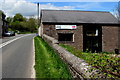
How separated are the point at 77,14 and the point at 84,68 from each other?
26.8 meters

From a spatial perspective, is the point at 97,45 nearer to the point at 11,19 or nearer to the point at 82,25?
the point at 82,25

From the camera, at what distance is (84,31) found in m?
26.6

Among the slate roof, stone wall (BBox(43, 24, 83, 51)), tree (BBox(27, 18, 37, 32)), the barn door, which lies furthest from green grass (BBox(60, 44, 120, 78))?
tree (BBox(27, 18, 37, 32))

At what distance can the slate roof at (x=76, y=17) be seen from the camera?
86.9 feet

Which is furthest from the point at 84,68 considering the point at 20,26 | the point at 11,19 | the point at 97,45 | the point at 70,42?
the point at 11,19

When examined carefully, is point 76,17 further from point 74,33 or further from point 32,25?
point 32,25

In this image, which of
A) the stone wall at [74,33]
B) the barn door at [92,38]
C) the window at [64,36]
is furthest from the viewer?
the barn door at [92,38]

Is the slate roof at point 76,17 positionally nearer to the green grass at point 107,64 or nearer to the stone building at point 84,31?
the stone building at point 84,31

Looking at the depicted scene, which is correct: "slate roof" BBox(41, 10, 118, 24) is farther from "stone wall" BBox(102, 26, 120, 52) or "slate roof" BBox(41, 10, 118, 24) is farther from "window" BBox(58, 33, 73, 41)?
"window" BBox(58, 33, 73, 41)

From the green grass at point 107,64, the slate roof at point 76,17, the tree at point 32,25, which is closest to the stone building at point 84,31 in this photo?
the slate roof at point 76,17

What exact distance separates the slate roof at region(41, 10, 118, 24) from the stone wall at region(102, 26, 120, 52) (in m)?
1.23

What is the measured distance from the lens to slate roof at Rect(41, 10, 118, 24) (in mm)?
26484

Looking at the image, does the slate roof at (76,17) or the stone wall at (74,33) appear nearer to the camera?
the stone wall at (74,33)

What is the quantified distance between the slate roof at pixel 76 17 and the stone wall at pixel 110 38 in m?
1.23
